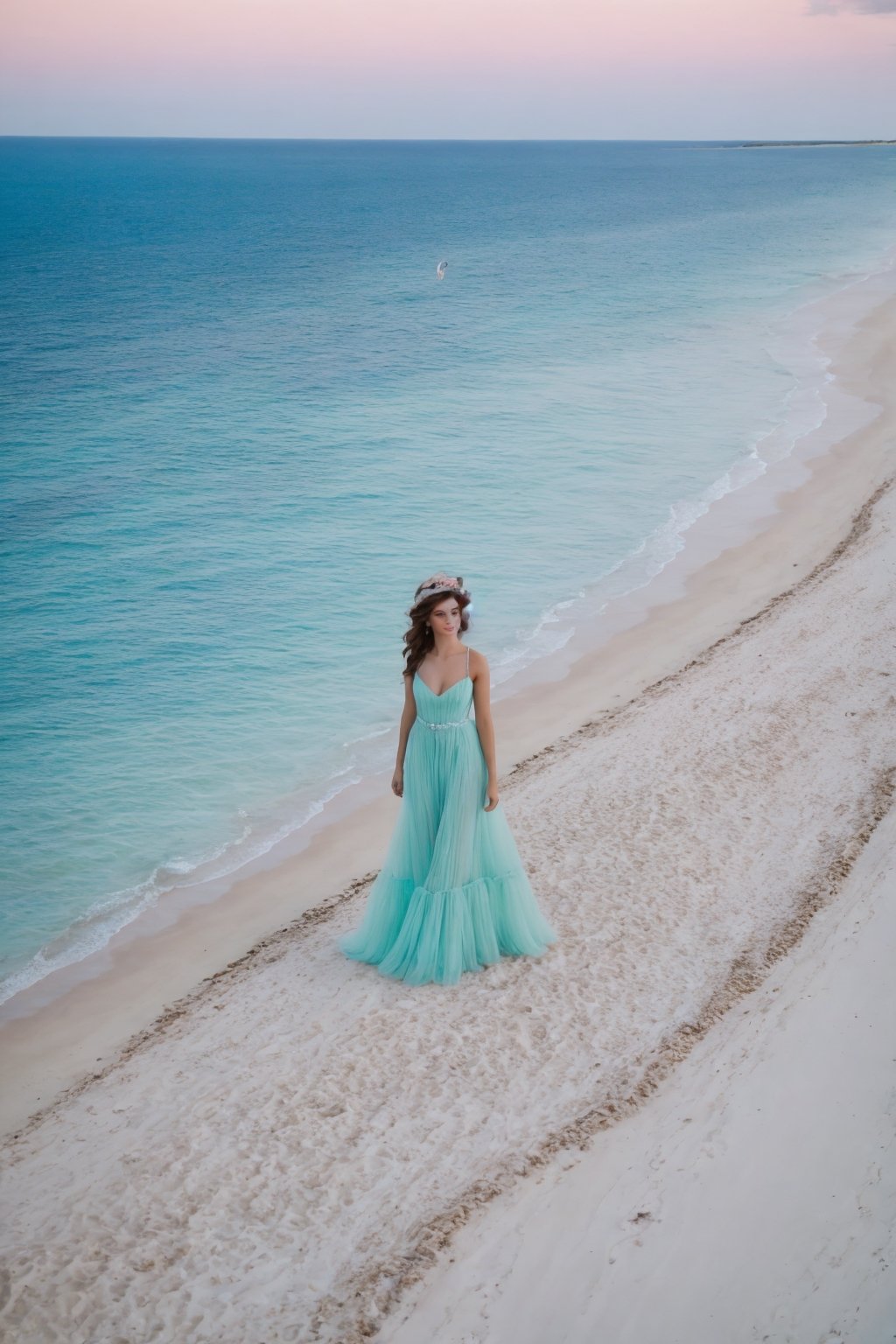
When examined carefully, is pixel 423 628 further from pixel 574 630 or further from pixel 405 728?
pixel 574 630

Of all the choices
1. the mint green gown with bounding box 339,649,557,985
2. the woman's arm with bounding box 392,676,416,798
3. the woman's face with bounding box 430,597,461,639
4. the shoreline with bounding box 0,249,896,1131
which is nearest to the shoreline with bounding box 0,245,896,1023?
the shoreline with bounding box 0,249,896,1131

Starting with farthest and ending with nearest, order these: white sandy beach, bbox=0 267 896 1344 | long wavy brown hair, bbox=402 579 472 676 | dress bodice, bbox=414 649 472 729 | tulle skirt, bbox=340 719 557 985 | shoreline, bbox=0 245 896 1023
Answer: shoreline, bbox=0 245 896 1023
tulle skirt, bbox=340 719 557 985
dress bodice, bbox=414 649 472 729
long wavy brown hair, bbox=402 579 472 676
white sandy beach, bbox=0 267 896 1344

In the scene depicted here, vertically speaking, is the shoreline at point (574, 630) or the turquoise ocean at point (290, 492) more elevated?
the turquoise ocean at point (290, 492)

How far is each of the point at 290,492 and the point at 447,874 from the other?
619 inches

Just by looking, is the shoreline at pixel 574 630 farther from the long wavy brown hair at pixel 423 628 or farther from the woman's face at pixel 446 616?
the woman's face at pixel 446 616

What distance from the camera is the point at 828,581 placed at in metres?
14.2

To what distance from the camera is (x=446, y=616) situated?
5.82 meters

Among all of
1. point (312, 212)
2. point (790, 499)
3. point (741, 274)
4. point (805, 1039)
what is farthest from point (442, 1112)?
point (312, 212)

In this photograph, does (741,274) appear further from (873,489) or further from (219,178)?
(219,178)

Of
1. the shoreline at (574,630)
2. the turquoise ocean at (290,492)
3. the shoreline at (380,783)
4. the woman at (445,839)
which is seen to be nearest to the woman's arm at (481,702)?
the woman at (445,839)

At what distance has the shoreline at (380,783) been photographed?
7.42 meters

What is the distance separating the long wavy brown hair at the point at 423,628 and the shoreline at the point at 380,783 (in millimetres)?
3240

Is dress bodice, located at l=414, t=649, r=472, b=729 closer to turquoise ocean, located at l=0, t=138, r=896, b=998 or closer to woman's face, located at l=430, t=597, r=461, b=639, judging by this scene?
woman's face, located at l=430, t=597, r=461, b=639

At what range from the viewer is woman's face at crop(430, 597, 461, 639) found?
5805 millimetres
